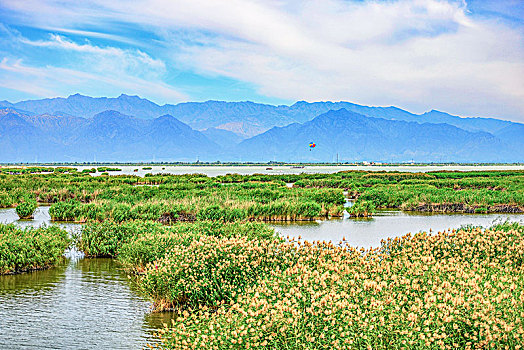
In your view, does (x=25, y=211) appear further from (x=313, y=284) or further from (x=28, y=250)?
(x=313, y=284)

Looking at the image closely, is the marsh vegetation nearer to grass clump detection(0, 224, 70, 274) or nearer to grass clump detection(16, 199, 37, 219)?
grass clump detection(0, 224, 70, 274)

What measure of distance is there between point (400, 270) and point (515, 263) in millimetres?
3434

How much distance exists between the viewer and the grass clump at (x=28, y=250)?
57.7ft

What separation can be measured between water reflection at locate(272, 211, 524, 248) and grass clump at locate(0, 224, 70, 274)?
1185cm

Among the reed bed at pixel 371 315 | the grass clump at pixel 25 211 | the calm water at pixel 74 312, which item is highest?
the reed bed at pixel 371 315

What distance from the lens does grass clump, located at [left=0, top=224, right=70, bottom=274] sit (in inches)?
693

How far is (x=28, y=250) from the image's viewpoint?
711 inches

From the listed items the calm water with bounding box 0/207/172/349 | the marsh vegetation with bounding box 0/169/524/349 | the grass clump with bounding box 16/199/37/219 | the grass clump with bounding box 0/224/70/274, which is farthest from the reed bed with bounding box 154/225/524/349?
the grass clump with bounding box 16/199/37/219

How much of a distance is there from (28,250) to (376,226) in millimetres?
20482

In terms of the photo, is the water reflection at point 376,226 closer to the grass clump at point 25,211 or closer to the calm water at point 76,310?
the calm water at point 76,310

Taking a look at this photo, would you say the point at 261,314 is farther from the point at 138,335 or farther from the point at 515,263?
the point at 515,263

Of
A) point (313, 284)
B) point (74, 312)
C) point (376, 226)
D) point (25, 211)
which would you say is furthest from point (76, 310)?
point (25, 211)

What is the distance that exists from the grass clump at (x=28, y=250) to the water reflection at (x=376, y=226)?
11.9 meters

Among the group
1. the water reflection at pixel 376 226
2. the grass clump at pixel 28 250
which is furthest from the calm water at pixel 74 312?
the water reflection at pixel 376 226
